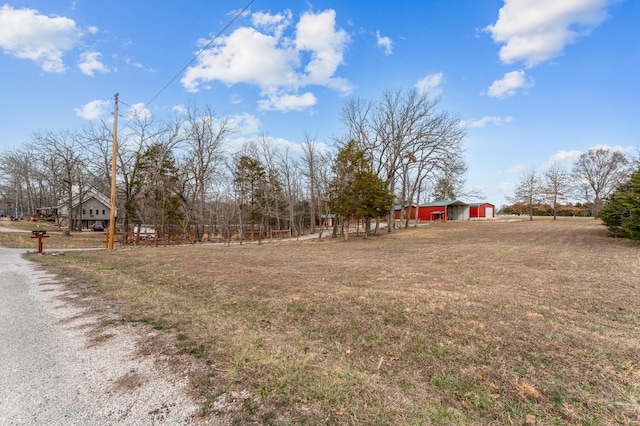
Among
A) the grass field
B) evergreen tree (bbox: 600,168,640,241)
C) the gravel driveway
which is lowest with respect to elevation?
the grass field

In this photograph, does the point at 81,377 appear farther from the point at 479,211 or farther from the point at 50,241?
the point at 479,211

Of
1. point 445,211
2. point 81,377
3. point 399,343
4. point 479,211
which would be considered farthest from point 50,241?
point 479,211

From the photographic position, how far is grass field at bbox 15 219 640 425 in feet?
7.88

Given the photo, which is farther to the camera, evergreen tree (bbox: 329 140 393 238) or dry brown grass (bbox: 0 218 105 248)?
evergreen tree (bbox: 329 140 393 238)

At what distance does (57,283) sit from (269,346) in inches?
259

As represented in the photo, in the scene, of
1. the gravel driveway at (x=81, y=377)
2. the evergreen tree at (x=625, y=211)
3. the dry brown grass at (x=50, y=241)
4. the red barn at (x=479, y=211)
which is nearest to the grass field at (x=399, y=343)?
the gravel driveway at (x=81, y=377)

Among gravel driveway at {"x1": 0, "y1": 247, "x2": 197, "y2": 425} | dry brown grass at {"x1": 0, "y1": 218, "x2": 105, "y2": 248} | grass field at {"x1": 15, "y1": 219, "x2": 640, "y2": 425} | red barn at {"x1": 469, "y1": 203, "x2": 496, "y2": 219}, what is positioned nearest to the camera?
gravel driveway at {"x1": 0, "y1": 247, "x2": 197, "y2": 425}

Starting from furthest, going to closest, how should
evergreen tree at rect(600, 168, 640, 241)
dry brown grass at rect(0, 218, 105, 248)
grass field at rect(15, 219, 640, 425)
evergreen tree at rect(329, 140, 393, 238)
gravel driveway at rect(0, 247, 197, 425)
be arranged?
evergreen tree at rect(329, 140, 393, 238) → dry brown grass at rect(0, 218, 105, 248) → evergreen tree at rect(600, 168, 640, 241) → grass field at rect(15, 219, 640, 425) → gravel driveway at rect(0, 247, 197, 425)

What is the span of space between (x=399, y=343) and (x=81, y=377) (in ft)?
11.0

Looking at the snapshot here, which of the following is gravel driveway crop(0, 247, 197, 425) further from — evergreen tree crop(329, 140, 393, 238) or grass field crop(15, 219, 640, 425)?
evergreen tree crop(329, 140, 393, 238)

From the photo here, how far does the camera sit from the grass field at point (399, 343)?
240cm

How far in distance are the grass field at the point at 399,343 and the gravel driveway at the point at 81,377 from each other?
0.29 meters

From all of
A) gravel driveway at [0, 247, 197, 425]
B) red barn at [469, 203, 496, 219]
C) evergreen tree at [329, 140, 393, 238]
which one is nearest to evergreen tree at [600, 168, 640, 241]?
evergreen tree at [329, 140, 393, 238]

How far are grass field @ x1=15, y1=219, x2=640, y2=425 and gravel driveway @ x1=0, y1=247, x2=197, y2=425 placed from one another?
292 millimetres
